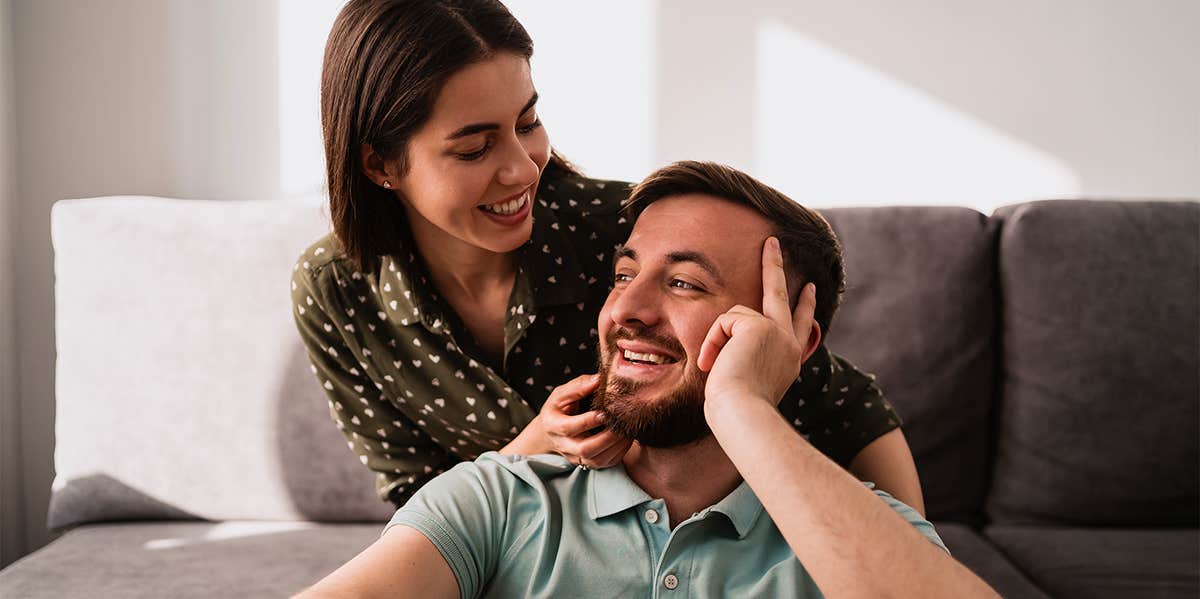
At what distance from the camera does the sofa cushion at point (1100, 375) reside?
2.15 metres

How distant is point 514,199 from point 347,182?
0.82ft

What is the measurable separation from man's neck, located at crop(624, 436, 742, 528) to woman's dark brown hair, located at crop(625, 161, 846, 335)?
252 millimetres

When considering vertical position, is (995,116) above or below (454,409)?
above

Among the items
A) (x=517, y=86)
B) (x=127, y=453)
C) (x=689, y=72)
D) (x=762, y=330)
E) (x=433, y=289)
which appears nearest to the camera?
(x=762, y=330)

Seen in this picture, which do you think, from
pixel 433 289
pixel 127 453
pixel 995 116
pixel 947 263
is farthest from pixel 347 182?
pixel 995 116

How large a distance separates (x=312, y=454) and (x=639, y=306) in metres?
1.09

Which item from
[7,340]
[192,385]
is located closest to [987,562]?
[192,385]

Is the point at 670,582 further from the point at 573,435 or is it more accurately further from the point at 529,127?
the point at 529,127

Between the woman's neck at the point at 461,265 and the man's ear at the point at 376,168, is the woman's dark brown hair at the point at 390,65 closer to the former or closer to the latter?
the man's ear at the point at 376,168

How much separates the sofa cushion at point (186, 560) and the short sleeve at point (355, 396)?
0.86 feet

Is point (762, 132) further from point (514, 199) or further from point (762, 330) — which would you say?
point (762, 330)

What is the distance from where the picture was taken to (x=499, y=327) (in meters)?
1.72

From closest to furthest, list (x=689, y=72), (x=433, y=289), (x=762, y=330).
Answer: (x=762, y=330) < (x=433, y=289) < (x=689, y=72)

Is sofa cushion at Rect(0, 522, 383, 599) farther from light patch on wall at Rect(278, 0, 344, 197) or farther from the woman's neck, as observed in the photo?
light patch on wall at Rect(278, 0, 344, 197)
